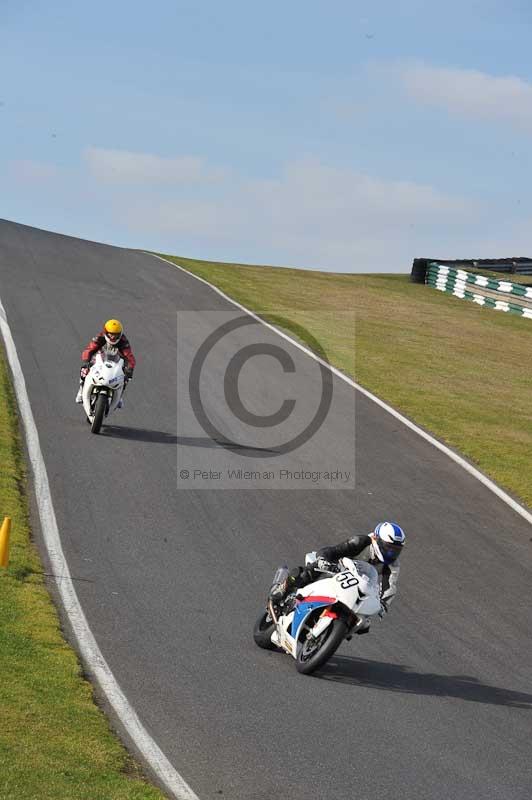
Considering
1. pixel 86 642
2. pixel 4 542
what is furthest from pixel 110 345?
pixel 86 642

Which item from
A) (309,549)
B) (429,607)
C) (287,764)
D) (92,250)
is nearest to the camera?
(287,764)

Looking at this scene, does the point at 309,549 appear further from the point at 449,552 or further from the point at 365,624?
the point at 365,624

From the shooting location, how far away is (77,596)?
11586 mm

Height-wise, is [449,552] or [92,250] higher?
[92,250]

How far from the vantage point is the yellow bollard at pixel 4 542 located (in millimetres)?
11648

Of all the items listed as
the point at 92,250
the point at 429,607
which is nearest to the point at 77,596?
the point at 429,607

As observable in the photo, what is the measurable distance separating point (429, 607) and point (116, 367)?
8.06 m

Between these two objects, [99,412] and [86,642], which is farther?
[99,412]

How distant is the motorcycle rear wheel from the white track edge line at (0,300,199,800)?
1595 mm

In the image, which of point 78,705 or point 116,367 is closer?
point 78,705

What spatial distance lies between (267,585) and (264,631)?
176 cm

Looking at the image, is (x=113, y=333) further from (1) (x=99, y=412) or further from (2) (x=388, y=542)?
(2) (x=388, y=542)

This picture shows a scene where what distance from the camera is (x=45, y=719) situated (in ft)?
27.0

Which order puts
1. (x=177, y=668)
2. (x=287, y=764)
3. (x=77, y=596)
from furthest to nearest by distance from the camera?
1. (x=77, y=596)
2. (x=177, y=668)
3. (x=287, y=764)
